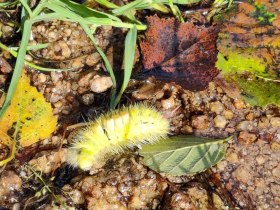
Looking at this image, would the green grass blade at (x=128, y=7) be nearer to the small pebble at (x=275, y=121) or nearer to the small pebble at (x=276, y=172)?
the small pebble at (x=275, y=121)

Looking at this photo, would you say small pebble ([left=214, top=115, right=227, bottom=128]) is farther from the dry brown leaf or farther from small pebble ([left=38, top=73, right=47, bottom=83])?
small pebble ([left=38, top=73, right=47, bottom=83])

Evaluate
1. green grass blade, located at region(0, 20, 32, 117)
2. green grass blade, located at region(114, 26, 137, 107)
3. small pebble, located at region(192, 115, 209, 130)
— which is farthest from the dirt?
green grass blade, located at region(0, 20, 32, 117)

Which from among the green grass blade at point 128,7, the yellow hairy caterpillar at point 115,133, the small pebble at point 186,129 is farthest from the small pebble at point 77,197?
the green grass blade at point 128,7

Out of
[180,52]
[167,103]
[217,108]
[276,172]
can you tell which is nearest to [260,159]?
[276,172]

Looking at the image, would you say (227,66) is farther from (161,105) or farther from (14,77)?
(14,77)

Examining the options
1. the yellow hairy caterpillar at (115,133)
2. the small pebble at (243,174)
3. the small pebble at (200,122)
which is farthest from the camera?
the small pebble at (200,122)

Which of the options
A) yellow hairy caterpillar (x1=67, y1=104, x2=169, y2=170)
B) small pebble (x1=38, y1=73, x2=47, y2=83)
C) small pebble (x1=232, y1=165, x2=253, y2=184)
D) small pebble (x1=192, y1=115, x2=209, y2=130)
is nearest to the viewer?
yellow hairy caterpillar (x1=67, y1=104, x2=169, y2=170)
